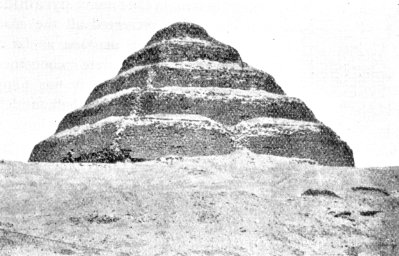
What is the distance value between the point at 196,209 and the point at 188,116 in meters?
7.60

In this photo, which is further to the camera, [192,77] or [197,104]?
[192,77]

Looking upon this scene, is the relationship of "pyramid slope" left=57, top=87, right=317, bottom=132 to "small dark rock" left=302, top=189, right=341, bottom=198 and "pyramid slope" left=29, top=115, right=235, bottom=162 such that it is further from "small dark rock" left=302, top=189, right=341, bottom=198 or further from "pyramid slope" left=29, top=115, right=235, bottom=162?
"small dark rock" left=302, top=189, right=341, bottom=198

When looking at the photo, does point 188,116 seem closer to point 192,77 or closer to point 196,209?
point 192,77

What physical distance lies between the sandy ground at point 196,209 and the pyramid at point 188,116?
1.62 m

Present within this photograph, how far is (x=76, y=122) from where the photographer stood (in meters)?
24.0

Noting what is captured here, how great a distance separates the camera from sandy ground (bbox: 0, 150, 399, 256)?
1290cm

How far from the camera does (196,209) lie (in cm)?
1454

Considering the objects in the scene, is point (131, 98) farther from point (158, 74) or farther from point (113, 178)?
point (113, 178)

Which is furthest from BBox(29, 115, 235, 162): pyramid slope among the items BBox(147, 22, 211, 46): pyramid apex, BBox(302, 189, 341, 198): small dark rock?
BBox(147, 22, 211, 46): pyramid apex

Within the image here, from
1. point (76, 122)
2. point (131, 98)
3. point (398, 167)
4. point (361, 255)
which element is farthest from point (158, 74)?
point (361, 255)

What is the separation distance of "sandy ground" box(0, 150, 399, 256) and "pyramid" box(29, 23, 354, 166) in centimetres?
162

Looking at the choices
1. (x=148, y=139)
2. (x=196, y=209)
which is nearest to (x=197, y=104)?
(x=148, y=139)

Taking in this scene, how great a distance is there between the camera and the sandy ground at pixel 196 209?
42.3ft

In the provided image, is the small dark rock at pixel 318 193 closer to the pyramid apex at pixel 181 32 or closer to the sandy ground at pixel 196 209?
the sandy ground at pixel 196 209
